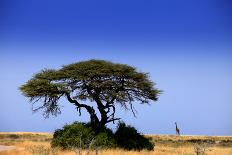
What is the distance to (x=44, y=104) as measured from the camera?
113ft

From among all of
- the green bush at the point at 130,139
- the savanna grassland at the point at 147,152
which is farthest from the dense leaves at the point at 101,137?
the savanna grassland at the point at 147,152

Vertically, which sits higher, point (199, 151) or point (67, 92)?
point (67, 92)

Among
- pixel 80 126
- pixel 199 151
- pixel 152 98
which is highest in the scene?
pixel 152 98

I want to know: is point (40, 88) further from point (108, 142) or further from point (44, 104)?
point (108, 142)

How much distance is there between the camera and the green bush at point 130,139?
107ft

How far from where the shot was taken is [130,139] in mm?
33188

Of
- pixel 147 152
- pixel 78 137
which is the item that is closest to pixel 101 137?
pixel 78 137

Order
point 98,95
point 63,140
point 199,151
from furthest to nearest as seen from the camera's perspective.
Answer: point 98,95, point 63,140, point 199,151

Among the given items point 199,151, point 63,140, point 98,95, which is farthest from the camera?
point 98,95

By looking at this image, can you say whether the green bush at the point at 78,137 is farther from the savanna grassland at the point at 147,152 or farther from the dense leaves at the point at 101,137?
the savanna grassland at the point at 147,152

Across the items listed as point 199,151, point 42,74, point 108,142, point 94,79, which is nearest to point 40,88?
point 42,74

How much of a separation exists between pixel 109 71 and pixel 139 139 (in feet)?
18.2

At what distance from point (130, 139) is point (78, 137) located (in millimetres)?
4165

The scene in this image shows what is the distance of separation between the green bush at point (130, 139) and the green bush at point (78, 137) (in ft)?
3.34
